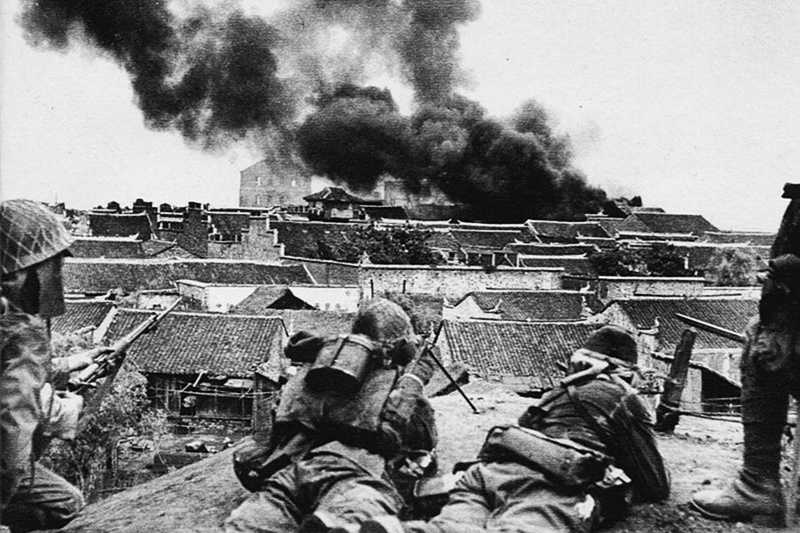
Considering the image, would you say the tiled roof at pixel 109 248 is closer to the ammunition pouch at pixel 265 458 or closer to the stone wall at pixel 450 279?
the stone wall at pixel 450 279

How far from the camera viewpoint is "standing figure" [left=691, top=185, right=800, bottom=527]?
375 centimetres

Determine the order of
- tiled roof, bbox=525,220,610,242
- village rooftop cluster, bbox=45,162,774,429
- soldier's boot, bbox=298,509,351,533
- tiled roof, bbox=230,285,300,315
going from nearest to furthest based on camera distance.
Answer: soldier's boot, bbox=298,509,351,533 → village rooftop cluster, bbox=45,162,774,429 → tiled roof, bbox=230,285,300,315 → tiled roof, bbox=525,220,610,242

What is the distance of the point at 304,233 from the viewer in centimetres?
3145

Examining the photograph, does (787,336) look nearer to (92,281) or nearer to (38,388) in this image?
(38,388)

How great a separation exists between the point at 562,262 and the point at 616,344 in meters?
23.2

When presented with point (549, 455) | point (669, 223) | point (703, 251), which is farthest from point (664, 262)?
point (549, 455)

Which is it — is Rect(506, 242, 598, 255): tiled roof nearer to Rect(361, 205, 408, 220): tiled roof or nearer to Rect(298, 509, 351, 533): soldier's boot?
Rect(361, 205, 408, 220): tiled roof

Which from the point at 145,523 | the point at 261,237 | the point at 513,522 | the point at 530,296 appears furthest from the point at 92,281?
→ the point at 513,522

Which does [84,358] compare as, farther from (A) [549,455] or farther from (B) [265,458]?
(A) [549,455]

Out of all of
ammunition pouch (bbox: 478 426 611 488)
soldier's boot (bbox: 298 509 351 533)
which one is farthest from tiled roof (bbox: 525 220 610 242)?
soldier's boot (bbox: 298 509 351 533)

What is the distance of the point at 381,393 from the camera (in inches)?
147

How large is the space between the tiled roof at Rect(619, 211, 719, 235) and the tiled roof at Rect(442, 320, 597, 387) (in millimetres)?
22647

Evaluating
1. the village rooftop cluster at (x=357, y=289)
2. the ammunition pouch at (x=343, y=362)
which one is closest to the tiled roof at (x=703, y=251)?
the village rooftop cluster at (x=357, y=289)

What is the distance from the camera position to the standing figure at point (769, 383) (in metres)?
3.75
